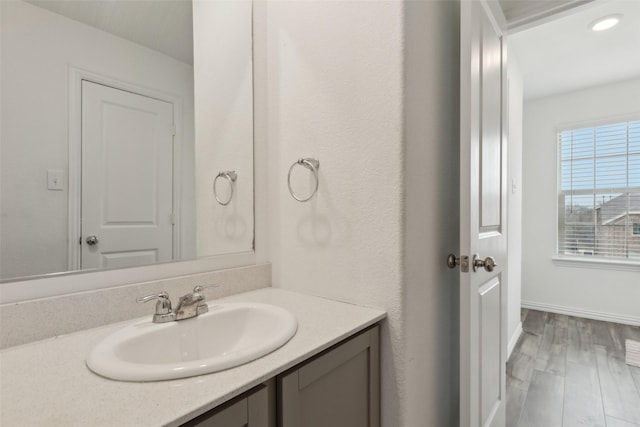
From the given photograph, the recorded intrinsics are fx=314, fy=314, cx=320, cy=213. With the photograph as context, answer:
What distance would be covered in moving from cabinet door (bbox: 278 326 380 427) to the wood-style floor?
50.5 inches

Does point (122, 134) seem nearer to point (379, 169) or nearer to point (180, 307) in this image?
point (180, 307)

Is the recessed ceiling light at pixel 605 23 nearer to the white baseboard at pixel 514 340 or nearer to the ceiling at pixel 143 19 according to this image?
the white baseboard at pixel 514 340

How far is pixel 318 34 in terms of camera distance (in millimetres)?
1150

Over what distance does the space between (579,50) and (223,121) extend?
9.92ft

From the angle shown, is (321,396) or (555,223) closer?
(321,396)

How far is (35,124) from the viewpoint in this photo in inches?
32.8

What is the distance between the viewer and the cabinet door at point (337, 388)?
685 mm

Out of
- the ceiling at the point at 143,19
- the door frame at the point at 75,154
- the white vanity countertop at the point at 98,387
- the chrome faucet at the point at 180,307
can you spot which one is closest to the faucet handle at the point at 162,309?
the chrome faucet at the point at 180,307

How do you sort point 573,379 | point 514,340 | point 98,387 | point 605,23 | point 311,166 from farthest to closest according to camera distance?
1. point 514,340
2. point 605,23
3. point 573,379
4. point 311,166
5. point 98,387

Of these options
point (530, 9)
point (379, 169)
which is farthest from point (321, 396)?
point (530, 9)

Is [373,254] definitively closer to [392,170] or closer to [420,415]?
[392,170]

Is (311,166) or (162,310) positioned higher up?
(311,166)

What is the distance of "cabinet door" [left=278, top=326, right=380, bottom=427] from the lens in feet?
2.25

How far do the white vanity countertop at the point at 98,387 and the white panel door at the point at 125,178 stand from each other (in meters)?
0.24
